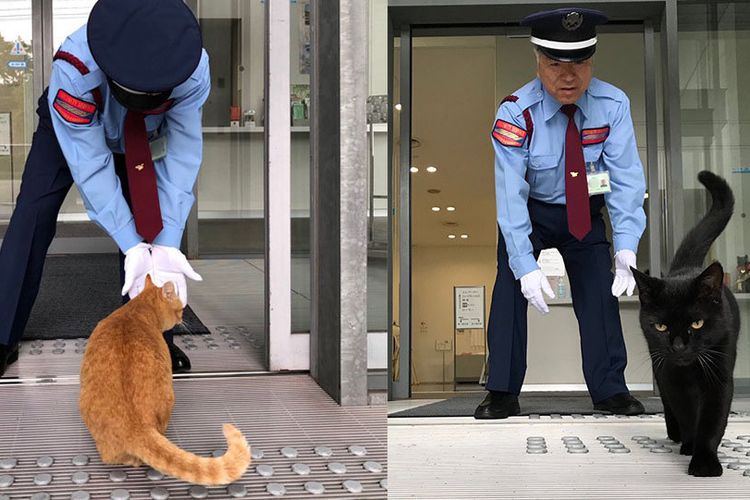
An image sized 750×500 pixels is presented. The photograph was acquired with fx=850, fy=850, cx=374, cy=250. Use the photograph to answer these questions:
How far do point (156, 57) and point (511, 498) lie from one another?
1.23 m

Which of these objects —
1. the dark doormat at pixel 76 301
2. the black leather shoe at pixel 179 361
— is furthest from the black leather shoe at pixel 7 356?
the black leather shoe at pixel 179 361

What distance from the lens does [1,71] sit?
5465 mm

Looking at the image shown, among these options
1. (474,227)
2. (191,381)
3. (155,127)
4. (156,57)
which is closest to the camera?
(156,57)

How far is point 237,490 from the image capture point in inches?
62.4

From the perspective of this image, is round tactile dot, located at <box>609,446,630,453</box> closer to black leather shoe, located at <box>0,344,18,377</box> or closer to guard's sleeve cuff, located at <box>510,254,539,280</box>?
guard's sleeve cuff, located at <box>510,254,539,280</box>

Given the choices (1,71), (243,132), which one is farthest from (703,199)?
(1,71)

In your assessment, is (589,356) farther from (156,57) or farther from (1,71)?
(1,71)

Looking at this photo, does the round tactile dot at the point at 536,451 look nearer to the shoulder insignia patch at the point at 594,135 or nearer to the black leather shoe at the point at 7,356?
the shoulder insignia patch at the point at 594,135

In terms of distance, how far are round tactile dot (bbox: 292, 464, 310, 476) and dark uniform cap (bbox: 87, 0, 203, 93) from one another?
88 cm

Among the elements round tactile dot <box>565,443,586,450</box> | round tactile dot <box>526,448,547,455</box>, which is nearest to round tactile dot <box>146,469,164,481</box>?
round tactile dot <box>526,448,547,455</box>

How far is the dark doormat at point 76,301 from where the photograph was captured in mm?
3094

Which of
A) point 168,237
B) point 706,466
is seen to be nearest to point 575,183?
point 706,466

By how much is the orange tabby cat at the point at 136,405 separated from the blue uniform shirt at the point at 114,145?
1.07 ft

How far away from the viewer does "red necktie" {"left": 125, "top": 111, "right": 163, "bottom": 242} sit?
83.0 inches
